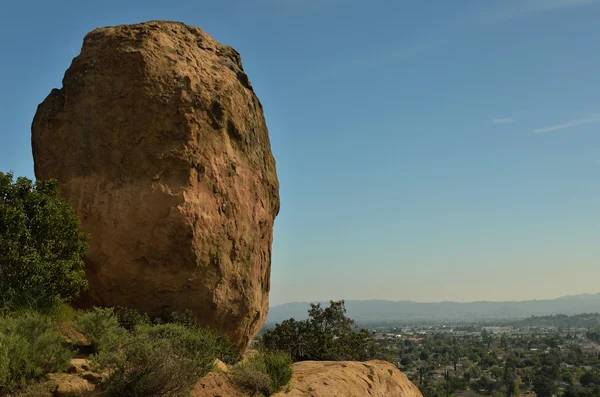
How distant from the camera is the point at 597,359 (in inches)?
3905

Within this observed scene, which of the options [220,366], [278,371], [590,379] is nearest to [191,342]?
[220,366]

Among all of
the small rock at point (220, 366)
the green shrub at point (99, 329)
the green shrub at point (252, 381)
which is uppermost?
the green shrub at point (99, 329)

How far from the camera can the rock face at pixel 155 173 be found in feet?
42.4

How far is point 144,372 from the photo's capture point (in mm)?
8242

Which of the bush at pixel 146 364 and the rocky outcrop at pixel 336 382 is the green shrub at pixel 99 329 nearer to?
the bush at pixel 146 364

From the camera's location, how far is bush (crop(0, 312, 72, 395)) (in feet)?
25.6

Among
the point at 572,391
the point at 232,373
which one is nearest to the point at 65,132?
the point at 232,373

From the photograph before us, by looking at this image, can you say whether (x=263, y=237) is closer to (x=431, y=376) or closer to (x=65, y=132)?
(x=65, y=132)

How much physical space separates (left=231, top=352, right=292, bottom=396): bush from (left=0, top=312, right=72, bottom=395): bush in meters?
3.35

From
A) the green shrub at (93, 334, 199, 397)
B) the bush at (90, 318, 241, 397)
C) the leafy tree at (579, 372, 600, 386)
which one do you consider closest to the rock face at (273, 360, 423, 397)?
the bush at (90, 318, 241, 397)

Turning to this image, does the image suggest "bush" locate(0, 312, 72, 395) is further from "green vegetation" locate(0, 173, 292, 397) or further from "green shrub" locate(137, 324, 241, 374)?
"green shrub" locate(137, 324, 241, 374)

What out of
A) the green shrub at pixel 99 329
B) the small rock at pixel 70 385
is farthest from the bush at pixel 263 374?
the small rock at pixel 70 385

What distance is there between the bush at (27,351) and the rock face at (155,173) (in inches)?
139

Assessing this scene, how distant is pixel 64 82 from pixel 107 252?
5138 millimetres
